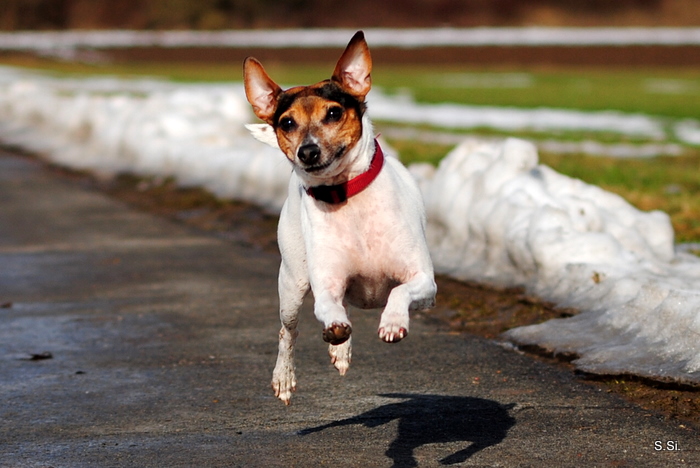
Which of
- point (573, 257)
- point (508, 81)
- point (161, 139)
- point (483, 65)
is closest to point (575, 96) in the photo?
point (508, 81)

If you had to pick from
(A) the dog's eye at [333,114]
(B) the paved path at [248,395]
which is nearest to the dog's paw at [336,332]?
(B) the paved path at [248,395]

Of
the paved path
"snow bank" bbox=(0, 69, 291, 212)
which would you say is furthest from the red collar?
"snow bank" bbox=(0, 69, 291, 212)

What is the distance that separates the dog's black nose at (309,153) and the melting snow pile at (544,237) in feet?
8.34

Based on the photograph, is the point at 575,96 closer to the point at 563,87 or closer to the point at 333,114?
the point at 563,87

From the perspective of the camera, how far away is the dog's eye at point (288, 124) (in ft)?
19.1

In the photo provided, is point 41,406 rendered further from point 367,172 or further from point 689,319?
point 689,319

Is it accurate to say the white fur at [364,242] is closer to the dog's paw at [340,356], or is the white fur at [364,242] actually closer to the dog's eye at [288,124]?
the dog's paw at [340,356]

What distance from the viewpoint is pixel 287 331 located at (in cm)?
650

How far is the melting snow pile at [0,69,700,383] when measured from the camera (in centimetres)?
744

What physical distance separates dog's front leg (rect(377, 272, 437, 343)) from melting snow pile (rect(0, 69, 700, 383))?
6.11 ft

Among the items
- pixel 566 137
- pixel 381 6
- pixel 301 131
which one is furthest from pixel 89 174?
pixel 381 6

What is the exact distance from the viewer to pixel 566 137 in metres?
23.6

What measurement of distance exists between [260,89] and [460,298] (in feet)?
12.5

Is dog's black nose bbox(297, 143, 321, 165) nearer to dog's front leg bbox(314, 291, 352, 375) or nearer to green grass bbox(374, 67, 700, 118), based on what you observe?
dog's front leg bbox(314, 291, 352, 375)
